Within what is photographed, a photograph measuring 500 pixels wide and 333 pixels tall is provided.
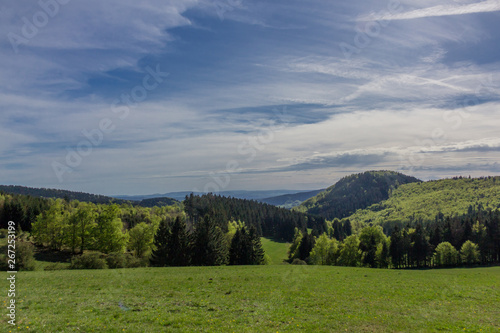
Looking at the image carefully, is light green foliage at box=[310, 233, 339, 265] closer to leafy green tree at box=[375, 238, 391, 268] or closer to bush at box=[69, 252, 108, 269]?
leafy green tree at box=[375, 238, 391, 268]

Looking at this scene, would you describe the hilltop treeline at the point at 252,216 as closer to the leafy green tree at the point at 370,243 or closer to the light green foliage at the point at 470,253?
the leafy green tree at the point at 370,243

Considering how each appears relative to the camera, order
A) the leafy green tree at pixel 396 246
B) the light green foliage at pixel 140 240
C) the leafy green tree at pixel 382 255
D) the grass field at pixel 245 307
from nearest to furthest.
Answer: the grass field at pixel 245 307, the light green foliage at pixel 140 240, the leafy green tree at pixel 382 255, the leafy green tree at pixel 396 246

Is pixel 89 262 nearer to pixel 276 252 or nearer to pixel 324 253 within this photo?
pixel 324 253

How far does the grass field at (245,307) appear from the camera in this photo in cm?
1584

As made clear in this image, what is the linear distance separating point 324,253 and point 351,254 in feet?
28.3

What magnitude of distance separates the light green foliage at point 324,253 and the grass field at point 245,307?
202ft

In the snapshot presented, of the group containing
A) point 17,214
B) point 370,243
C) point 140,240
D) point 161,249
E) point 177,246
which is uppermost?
point 17,214

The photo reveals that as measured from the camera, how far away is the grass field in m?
15.8

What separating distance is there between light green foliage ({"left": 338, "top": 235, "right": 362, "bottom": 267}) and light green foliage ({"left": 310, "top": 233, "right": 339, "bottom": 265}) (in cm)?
273

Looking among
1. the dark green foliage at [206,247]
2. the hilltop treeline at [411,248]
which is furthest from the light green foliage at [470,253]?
the dark green foliage at [206,247]

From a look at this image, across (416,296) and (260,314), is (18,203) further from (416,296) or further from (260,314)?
(416,296)

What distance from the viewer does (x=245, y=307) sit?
20219mm

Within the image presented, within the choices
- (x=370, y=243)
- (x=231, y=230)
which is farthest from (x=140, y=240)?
(x=370, y=243)

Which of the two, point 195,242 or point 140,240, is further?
Answer: point 140,240
